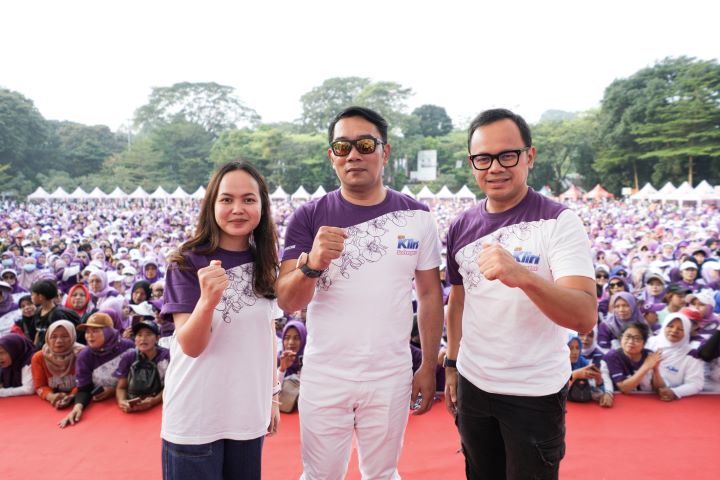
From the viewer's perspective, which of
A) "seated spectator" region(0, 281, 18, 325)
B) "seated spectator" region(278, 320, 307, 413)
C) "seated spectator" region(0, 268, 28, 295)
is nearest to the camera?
"seated spectator" region(278, 320, 307, 413)

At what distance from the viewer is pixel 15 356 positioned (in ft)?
12.6

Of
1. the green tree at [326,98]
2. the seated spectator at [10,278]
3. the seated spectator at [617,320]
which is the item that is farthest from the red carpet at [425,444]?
the green tree at [326,98]

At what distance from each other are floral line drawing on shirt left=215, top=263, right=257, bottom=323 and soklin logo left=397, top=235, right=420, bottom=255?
0.60 metres

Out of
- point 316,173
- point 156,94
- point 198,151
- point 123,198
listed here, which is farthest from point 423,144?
point 156,94

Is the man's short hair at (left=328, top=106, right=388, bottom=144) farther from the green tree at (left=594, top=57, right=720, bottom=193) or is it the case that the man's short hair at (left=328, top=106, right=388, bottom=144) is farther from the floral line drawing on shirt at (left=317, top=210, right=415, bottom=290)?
the green tree at (left=594, top=57, right=720, bottom=193)

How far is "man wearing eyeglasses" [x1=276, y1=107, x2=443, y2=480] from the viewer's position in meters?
1.75

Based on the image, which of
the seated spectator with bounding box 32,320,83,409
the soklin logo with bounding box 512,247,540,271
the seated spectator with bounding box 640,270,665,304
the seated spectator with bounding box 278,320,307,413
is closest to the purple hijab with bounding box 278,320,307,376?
the seated spectator with bounding box 278,320,307,413

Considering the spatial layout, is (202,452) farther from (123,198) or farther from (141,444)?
(123,198)

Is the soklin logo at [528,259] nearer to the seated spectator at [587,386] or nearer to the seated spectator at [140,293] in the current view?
the seated spectator at [587,386]

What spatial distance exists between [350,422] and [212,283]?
2.84 ft

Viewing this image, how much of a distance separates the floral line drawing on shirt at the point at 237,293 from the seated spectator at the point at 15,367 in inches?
131

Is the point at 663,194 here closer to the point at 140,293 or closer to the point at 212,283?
the point at 140,293

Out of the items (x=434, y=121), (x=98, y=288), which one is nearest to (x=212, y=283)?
(x=98, y=288)

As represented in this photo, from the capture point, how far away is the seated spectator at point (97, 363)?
11.7 feet
